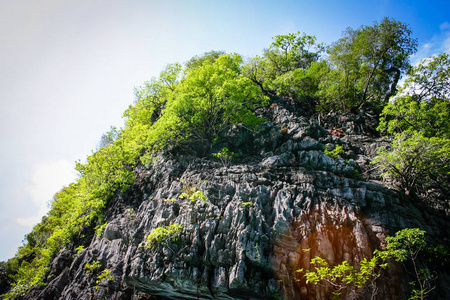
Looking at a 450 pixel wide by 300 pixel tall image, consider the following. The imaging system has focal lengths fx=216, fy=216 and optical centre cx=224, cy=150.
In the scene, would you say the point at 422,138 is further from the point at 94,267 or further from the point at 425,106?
the point at 94,267

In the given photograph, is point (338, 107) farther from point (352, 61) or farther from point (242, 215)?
point (242, 215)

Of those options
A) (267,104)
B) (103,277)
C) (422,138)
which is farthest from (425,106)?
(103,277)

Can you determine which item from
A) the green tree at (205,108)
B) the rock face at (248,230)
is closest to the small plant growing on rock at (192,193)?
the rock face at (248,230)

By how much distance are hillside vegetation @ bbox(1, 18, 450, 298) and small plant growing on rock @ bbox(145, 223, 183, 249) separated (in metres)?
6.37

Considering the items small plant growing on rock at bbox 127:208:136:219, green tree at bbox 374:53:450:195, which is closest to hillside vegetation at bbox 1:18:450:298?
green tree at bbox 374:53:450:195

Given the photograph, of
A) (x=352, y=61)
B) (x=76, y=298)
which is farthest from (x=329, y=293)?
(x=352, y=61)

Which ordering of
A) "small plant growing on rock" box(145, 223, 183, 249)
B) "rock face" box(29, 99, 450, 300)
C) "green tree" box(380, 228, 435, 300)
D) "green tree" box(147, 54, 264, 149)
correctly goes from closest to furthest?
"green tree" box(380, 228, 435, 300)
"rock face" box(29, 99, 450, 300)
"small plant growing on rock" box(145, 223, 183, 249)
"green tree" box(147, 54, 264, 149)

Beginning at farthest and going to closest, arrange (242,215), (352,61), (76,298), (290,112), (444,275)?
(352,61) < (290,112) < (76,298) < (242,215) < (444,275)

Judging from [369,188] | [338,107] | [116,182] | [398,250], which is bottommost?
[398,250]

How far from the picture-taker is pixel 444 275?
35.1ft

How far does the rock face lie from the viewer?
1070cm

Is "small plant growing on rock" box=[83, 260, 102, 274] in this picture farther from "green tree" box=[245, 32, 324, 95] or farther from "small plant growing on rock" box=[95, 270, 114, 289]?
"green tree" box=[245, 32, 324, 95]

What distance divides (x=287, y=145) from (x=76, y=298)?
17.9 metres

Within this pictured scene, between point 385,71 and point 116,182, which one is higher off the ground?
point 385,71
